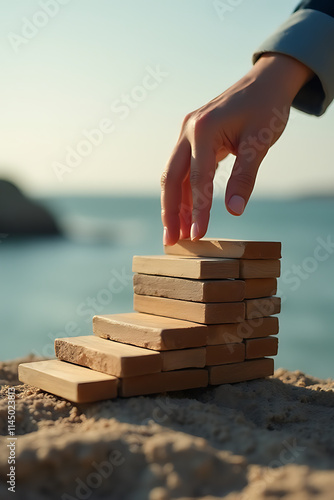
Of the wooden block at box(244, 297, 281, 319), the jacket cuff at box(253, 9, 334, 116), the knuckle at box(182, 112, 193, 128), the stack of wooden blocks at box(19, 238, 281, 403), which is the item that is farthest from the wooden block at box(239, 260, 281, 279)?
the jacket cuff at box(253, 9, 334, 116)

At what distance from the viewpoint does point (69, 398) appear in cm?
253

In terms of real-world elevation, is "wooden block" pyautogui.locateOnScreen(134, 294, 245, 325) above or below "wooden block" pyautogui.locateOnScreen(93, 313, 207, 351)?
above

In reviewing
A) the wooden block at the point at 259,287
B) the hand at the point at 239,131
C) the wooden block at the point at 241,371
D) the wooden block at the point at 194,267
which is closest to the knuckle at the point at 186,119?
the hand at the point at 239,131

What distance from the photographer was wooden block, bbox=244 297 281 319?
9.81 feet

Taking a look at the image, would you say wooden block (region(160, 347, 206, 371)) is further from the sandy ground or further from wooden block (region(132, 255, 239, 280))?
wooden block (region(132, 255, 239, 280))

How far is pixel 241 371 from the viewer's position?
→ 3002 mm

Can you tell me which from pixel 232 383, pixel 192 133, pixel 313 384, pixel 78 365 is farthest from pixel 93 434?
pixel 313 384

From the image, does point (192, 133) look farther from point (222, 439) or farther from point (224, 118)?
point (222, 439)

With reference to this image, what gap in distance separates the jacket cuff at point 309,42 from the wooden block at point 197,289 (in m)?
1.27

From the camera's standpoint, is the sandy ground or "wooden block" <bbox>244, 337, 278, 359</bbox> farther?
"wooden block" <bbox>244, 337, 278, 359</bbox>

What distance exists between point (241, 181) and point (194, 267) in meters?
0.53

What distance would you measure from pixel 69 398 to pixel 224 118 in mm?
1616

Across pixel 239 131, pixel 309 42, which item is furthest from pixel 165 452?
pixel 309 42

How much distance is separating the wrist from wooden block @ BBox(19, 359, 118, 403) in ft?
5.86
